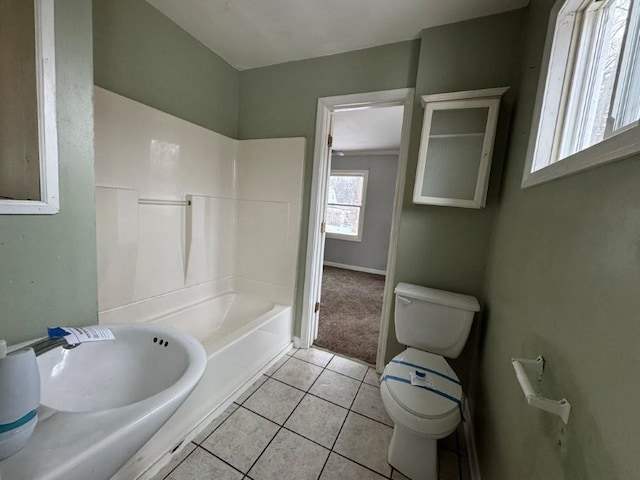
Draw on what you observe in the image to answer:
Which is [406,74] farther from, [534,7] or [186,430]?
[186,430]

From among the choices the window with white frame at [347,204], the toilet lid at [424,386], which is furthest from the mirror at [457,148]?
the window with white frame at [347,204]

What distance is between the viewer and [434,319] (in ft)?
5.11

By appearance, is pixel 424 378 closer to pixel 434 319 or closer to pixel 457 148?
pixel 434 319

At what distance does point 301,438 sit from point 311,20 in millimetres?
2522

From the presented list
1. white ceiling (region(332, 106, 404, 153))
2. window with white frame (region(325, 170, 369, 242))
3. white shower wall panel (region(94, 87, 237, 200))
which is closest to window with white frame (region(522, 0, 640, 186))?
white ceiling (region(332, 106, 404, 153))

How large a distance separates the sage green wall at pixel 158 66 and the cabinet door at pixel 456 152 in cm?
169

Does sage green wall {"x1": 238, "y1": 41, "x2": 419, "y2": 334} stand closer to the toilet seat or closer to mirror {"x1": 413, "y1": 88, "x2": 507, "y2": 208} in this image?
mirror {"x1": 413, "y1": 88, "x2": 507, "y2": 208}

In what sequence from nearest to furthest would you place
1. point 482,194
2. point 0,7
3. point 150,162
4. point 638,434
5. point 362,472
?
1. point 638,434
2. point 0,7
3. point 362,472
4. point 482,194
5. point 150,162

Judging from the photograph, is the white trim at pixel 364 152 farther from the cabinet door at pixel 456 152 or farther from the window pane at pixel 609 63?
the window pane at pixel 609 63

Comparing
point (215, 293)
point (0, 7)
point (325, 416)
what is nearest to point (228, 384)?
point (325, 416)

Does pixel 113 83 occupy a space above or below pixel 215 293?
above

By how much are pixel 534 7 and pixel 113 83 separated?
2.33 m

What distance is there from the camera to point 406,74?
5.83ft

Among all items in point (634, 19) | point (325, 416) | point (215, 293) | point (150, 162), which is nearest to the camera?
point (634, 19)
